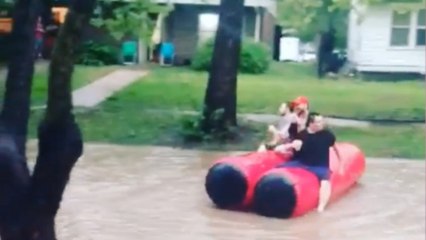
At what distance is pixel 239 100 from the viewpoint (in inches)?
583

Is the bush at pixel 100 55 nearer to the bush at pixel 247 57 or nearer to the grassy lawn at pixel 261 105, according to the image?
the grassy lawn at pixel 261 105

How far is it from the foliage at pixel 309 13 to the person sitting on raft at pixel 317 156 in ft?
13.6

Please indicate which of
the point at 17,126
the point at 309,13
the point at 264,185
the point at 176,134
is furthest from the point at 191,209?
the point at 309,13

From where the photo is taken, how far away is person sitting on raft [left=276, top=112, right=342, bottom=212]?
309 inches

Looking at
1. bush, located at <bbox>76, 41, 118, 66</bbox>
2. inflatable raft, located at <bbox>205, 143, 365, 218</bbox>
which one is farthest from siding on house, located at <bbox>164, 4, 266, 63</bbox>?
inflatable raft, located at <bbox>205, 143, 365, 218</bbox>

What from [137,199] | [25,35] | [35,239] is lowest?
[137,199]

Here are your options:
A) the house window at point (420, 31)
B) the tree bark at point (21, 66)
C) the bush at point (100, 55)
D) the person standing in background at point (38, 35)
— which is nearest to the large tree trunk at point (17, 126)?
the tree bark at point (21, 66)

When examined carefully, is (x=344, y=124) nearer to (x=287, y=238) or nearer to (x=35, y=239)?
(x=287, y=238)

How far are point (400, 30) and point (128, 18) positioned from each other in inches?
565

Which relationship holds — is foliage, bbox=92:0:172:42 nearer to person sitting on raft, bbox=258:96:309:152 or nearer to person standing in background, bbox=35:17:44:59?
person standing in background, bbox=35:17:44:59

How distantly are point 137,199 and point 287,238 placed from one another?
1.59 meters

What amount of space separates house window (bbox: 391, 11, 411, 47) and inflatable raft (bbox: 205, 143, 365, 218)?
1207cm

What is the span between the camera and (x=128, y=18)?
6.99m

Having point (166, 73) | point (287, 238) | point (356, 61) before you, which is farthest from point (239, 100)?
point (287, 238)
